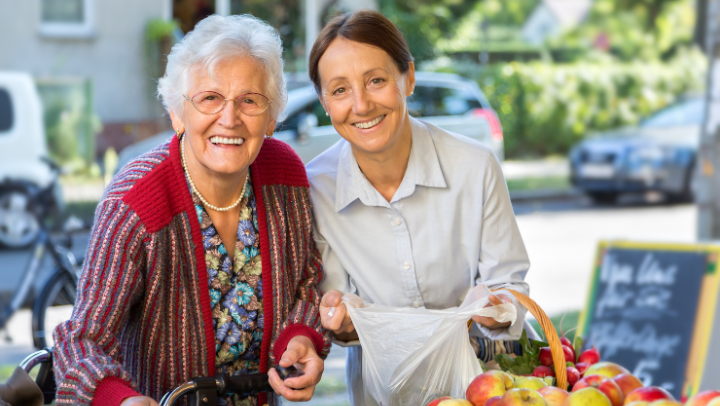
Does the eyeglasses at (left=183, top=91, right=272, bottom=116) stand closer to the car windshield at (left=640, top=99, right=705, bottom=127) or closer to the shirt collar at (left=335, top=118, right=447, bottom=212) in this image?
the shirt collar at (left=335, top=118, right=447, bottom=212)

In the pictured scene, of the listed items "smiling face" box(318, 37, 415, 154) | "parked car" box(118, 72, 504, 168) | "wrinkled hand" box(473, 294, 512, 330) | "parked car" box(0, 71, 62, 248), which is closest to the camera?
"wrinkled hand" box(473, 294, 512, 330)

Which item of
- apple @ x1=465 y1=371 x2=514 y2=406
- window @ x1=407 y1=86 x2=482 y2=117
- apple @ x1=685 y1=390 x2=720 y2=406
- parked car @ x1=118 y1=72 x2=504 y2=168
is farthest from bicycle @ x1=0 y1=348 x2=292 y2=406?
window @ x1=407 y1=86 x2=482 y2=117

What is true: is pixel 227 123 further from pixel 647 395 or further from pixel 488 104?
pixel 488 104

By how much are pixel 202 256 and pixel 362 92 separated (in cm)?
63

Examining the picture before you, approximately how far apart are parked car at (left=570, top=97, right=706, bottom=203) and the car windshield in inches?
0.5

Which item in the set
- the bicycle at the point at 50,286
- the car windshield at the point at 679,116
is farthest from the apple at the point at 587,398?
the car windshield at the point at 679,116

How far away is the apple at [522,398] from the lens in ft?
5.21

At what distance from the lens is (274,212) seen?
2.09 m

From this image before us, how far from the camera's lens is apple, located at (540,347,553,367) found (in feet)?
6.53

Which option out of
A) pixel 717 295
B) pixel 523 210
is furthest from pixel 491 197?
pixel 523 210

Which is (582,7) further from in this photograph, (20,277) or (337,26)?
(337,26)

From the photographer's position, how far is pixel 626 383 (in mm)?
1795

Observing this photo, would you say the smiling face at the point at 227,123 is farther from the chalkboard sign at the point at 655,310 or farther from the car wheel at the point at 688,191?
the car wheel at the point at 688,191

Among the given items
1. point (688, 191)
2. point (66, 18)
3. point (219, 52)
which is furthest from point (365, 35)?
point (688, 191)
